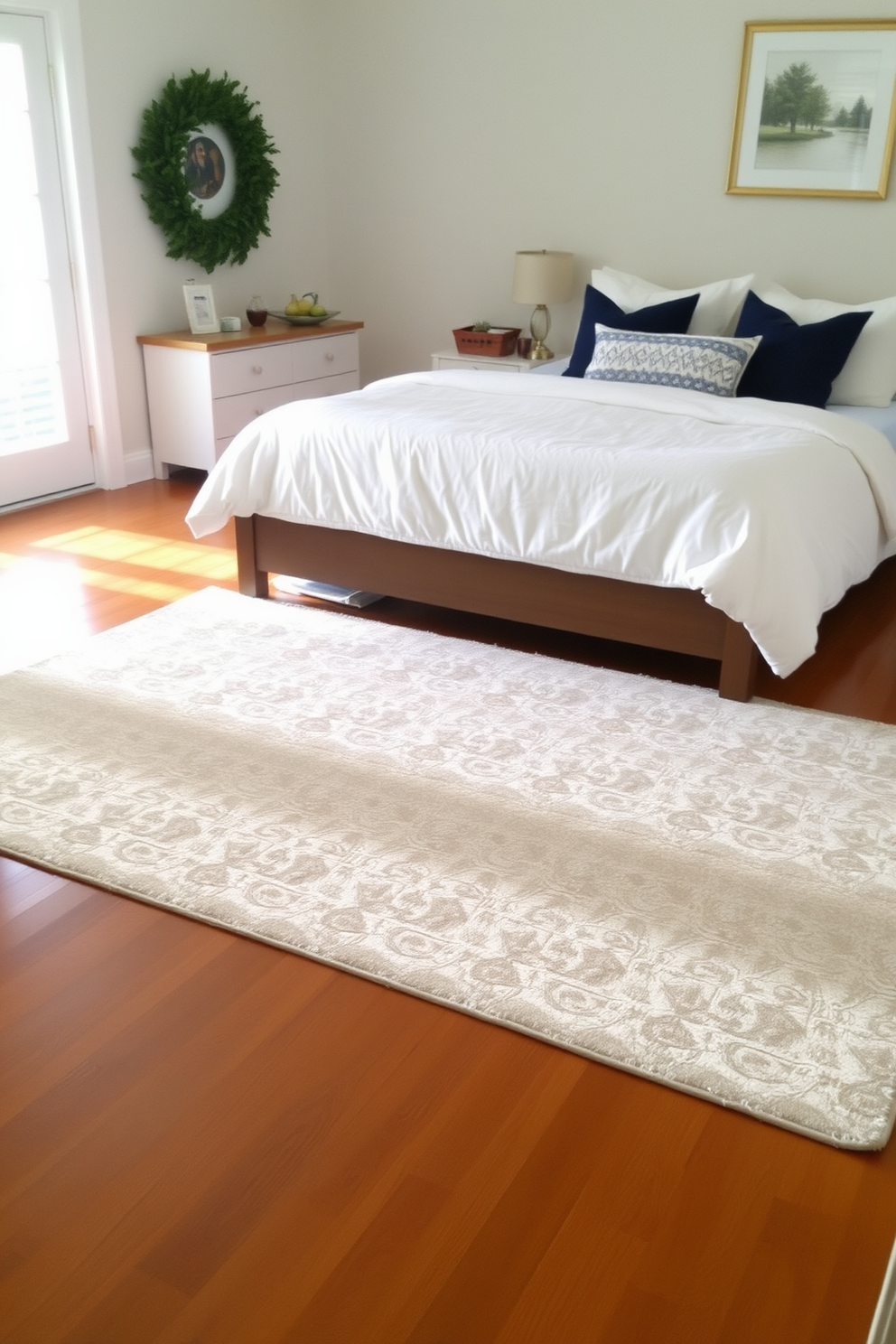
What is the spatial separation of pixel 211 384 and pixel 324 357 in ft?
2.81

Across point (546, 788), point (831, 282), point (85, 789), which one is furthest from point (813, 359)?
point (85, 789)

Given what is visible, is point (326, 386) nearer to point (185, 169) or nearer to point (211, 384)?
point (211, 384)

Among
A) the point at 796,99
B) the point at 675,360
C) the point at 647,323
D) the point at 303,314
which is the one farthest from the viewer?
the point at 303,314

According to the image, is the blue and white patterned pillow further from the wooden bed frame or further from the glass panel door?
the glass panel door

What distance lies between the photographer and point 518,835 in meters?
2.48

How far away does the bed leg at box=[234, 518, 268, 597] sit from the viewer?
382 cm

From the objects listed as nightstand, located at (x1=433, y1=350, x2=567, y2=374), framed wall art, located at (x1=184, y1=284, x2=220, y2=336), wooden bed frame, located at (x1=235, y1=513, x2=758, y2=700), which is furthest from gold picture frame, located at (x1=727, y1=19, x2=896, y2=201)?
wooden bed frame, located at (x1=235, y1=513, x2=758, y2=700)

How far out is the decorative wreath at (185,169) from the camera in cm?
502

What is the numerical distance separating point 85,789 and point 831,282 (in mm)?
3917

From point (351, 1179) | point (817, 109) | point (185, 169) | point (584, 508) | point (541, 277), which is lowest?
point (351, 1179)

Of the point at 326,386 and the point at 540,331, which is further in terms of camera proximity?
the point at 326,386

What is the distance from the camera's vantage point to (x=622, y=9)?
16.7 ft

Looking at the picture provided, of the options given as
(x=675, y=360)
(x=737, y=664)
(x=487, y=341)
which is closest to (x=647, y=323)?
(x=675, y=360)

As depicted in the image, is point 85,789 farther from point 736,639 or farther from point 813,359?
point 813,359
